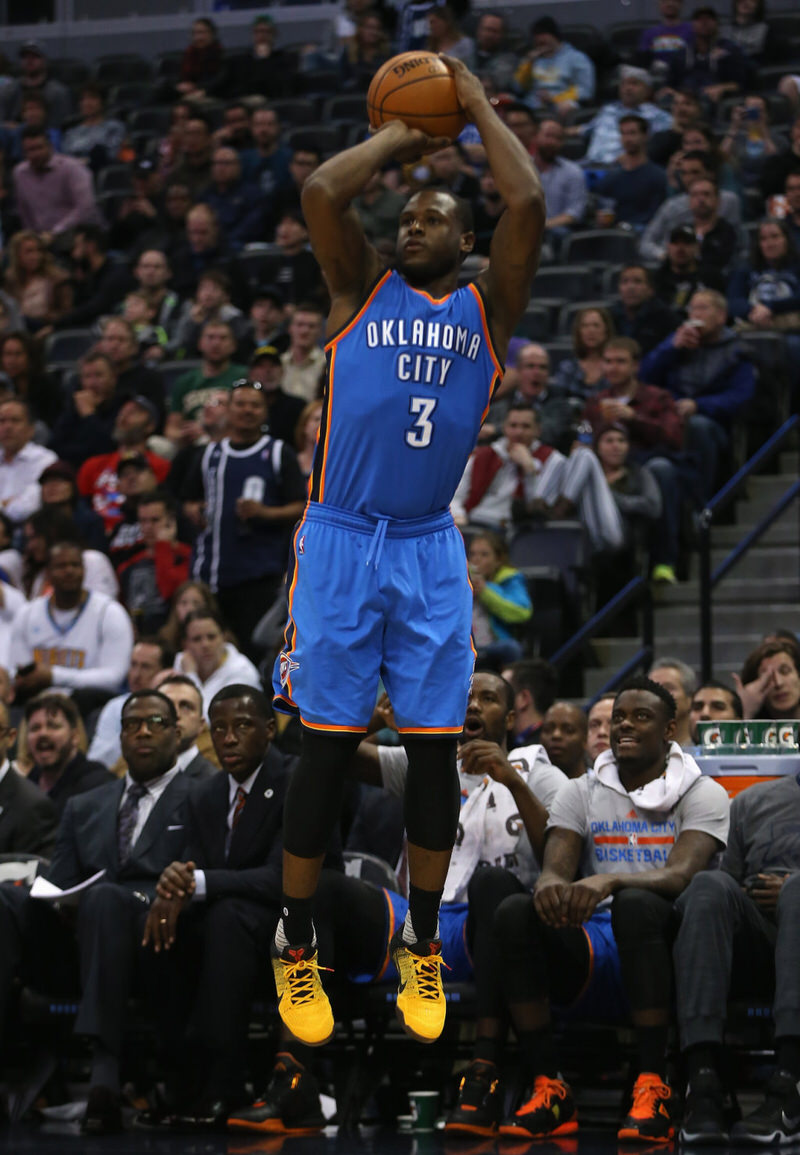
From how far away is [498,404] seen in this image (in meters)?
10.0

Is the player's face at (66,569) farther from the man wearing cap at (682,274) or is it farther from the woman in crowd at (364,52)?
the woman in crowd at (364,52)

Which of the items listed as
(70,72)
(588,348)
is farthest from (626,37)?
(588,348)

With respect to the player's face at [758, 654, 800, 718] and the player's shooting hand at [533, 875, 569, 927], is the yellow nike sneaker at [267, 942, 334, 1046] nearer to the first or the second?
the player's shooting hand at [533, 875, 569, 927]

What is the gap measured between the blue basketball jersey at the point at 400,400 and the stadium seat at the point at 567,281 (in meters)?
7.29

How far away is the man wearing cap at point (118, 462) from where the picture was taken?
1003 centimetres

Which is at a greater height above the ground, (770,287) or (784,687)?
(770,287)

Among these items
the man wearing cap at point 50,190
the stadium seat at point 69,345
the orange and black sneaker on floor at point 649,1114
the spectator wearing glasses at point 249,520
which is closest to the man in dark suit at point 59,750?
the spectator wearing glasses at point 249,520

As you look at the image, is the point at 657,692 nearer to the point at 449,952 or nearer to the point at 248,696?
the point at 449,952

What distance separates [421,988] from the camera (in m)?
4.59

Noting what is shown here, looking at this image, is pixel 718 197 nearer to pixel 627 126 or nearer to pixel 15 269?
pixel 627 126

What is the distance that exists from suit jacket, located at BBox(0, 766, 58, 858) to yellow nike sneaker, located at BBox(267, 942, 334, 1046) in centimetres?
284

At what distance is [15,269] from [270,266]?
6.64 feet

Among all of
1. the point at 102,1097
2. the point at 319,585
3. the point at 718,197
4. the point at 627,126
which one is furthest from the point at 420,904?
the point at 627,126

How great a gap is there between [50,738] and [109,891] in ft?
4.68
